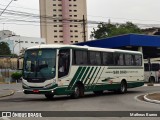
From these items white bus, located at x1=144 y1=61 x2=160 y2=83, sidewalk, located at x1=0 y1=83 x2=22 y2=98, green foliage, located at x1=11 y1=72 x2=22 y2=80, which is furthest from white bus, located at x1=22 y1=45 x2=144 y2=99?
green foliage, located at x1=11 y1=72 x2=22 y2=80

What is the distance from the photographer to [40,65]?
23641mm

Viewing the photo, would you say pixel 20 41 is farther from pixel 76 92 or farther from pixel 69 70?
pixel 69 70

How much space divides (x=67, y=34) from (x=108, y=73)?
107 meters

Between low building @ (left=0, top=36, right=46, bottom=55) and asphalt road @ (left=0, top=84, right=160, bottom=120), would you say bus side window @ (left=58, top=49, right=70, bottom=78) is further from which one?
low building @ (left=0, top=36, right=46, bottom=55)

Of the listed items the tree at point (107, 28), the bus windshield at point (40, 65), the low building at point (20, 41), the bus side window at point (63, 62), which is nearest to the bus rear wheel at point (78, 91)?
the bus side window at point (63, 62)

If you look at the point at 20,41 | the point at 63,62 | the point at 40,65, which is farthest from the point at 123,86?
the point at 20,41

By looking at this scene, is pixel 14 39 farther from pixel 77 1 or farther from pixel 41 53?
pixel 41 53

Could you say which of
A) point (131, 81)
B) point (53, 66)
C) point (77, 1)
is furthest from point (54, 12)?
point (53, 66)

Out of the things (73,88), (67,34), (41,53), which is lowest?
(73,88)

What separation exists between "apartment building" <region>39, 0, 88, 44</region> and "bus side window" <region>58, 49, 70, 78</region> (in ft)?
228

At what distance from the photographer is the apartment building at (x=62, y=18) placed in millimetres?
113625

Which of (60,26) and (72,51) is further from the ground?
(60,26)

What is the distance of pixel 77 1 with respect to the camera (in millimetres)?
117438

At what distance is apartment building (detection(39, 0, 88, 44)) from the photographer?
114m
